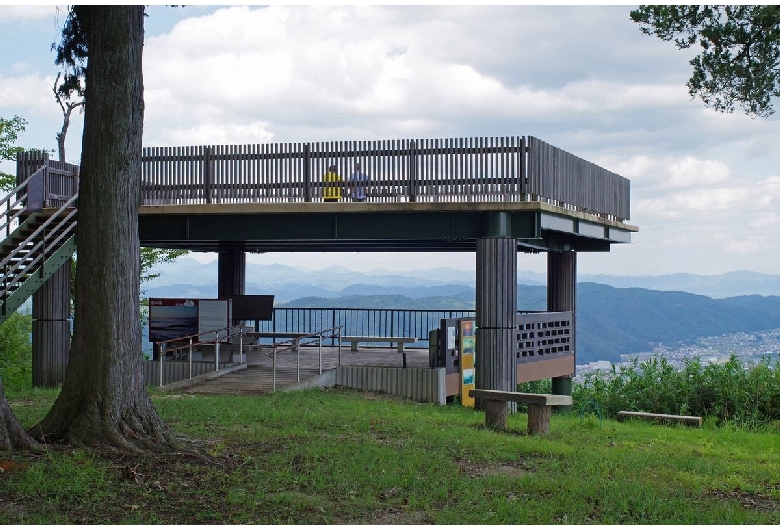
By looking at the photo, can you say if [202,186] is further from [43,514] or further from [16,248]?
[43,514]

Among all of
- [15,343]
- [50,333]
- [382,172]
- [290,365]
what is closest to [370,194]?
[382,172]

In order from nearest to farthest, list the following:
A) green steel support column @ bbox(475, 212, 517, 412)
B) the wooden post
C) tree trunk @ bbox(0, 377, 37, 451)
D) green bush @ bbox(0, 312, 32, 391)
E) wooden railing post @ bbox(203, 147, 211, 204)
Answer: tree trunk @ bbox(0, 377, 37, 451), the wooden post, green steel support column @ bbox(475, 212, 517, 412), wooden railing post @ bbox(203, 147, 211, 204), green bush @ bbox(0, 312, 32, 391)

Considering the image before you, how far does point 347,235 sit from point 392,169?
1830mm

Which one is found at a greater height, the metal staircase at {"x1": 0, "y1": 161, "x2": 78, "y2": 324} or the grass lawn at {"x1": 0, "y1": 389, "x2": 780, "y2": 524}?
the metal staircase at {"x1": 0, "y1": 161, "x2": 78, "y2": 324}

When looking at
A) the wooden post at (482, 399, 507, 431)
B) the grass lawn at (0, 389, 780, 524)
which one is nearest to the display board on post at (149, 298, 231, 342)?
the grass lawn at (0, 389, 780, 524)

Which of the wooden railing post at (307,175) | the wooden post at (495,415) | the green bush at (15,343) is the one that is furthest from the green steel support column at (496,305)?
the green bush at (15,343)

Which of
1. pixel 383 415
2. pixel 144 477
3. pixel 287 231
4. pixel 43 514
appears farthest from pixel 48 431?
pixel 287 231

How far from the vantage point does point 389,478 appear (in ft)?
33.5

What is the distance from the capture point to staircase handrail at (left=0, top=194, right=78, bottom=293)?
64.2 feet

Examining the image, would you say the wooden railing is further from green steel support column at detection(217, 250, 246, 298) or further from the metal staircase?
green steel support column at detection(217, 250, 246, 298)

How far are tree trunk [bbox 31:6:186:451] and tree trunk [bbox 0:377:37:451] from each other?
1.51ft

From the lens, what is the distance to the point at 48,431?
1134 cm

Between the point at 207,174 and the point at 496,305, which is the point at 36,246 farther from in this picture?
the point at 496,305

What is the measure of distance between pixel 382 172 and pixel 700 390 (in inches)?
357
